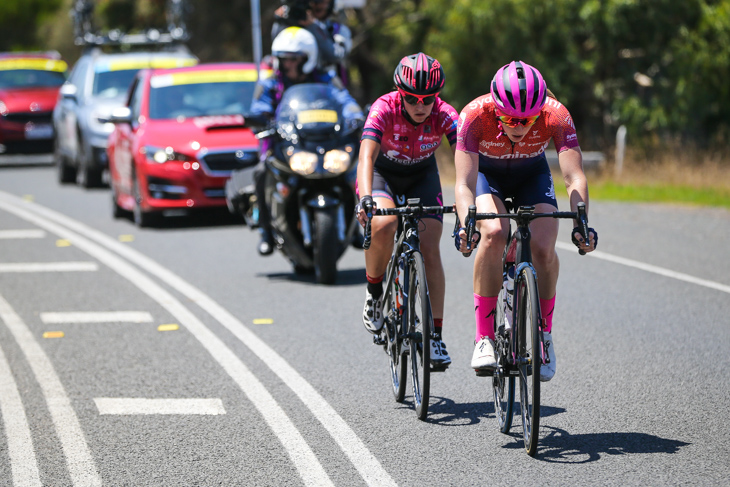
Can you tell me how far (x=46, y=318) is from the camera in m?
9.26

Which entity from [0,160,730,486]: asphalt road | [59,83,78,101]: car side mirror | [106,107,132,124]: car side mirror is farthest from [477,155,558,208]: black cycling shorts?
[59,83,78,101]: car side mirror

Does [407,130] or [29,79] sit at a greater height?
[407,130]

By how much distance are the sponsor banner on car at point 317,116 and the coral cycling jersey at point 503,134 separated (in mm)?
4673

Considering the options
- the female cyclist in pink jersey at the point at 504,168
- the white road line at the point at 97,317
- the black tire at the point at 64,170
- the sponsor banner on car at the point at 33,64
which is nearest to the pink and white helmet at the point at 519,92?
the female cyclist in pink jersey at the point at 504,168

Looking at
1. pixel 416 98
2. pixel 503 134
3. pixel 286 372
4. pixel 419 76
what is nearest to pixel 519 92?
pixel 503 134

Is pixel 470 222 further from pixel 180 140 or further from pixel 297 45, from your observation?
pixel 180 140

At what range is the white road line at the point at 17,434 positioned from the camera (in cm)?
532

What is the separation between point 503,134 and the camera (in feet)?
19.5

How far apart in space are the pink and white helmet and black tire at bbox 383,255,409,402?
1314 millimetres

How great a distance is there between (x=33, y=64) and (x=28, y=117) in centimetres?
240

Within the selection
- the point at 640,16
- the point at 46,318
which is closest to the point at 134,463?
the point at 46,318

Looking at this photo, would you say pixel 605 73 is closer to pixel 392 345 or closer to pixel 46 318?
pixel 46 318

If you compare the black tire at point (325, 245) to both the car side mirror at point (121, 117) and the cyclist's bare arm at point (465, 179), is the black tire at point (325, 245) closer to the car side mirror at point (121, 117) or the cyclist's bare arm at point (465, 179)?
the cyclist's bare arm at point (465, 179)

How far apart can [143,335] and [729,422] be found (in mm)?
4357
